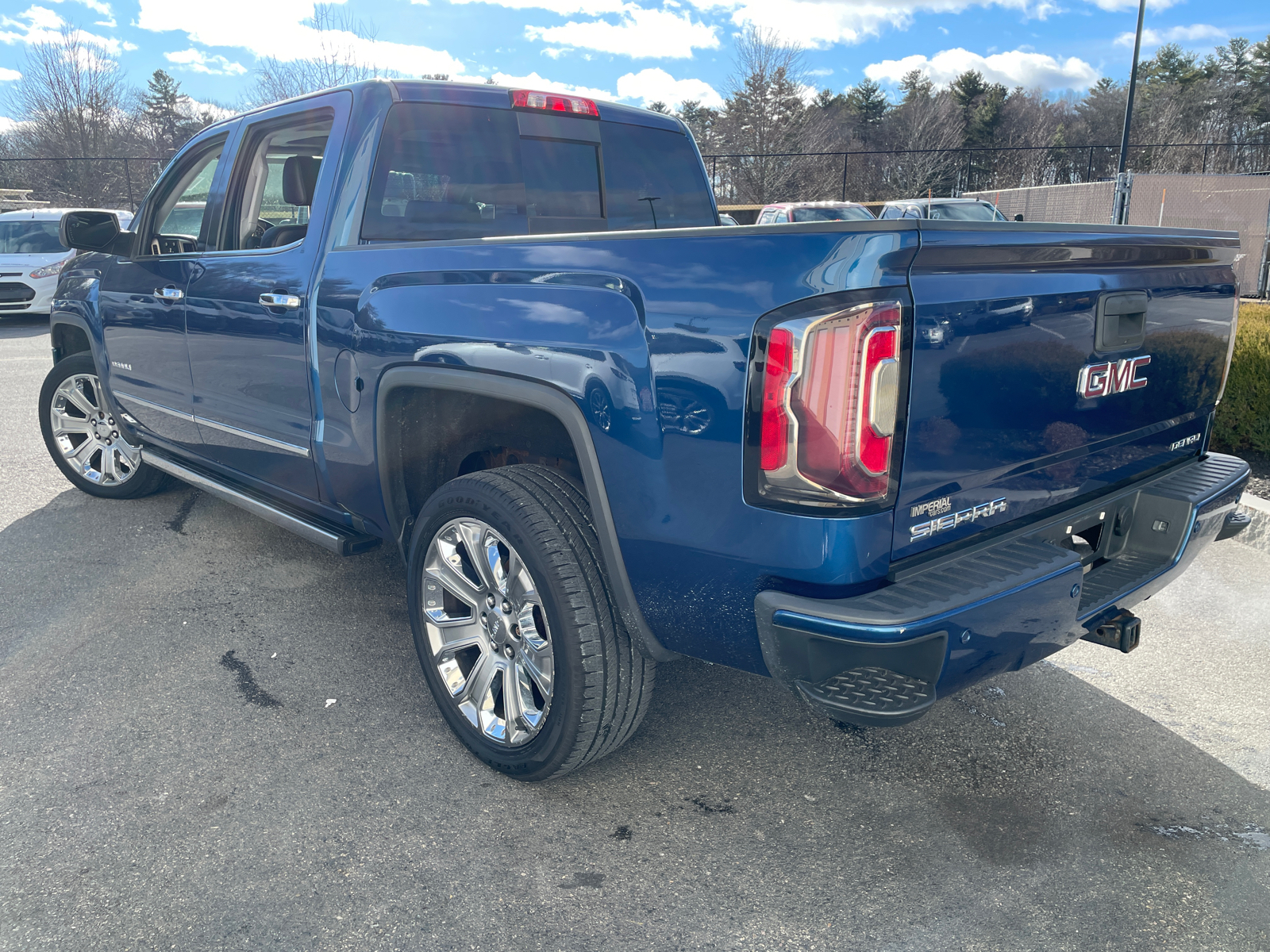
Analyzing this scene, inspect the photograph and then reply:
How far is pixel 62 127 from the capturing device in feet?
117

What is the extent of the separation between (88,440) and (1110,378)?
18.0 feet

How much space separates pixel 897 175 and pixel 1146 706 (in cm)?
3431

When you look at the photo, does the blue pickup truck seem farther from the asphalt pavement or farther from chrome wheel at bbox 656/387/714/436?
the asphalt pavement

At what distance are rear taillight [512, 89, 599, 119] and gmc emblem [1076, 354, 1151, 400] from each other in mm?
2322

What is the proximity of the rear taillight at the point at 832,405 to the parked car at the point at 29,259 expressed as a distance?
48.7 ft

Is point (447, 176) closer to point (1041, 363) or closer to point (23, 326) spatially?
point (1041, 363)

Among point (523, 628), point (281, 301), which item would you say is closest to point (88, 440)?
Answer: point (281, 301)

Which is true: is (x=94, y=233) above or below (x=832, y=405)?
above

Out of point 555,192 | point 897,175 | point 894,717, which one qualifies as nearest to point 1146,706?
point 894,717

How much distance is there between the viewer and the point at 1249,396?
5.91 metres

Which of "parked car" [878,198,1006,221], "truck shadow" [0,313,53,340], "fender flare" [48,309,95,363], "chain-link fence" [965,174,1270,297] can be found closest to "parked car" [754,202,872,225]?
"parked car" [878,198,1006,221]

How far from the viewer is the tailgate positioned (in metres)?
2.01

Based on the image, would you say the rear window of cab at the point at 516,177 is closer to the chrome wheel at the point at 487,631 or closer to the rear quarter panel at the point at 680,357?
the rear quarter panel at the point at 680,357

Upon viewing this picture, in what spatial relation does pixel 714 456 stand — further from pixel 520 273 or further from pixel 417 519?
pixel 417 519
